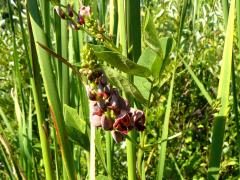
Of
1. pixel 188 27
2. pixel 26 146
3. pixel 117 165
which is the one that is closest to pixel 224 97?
pixel 26 146

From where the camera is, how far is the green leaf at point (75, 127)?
619 millimetres

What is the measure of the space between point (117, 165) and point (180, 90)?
449 mm

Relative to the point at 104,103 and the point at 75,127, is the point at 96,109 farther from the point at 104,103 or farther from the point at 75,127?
the point at 75,127

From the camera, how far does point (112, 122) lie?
0.49m

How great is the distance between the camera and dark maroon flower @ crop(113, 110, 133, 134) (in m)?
0.48

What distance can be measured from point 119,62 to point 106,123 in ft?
0.21

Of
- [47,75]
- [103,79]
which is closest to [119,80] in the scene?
[103,79]

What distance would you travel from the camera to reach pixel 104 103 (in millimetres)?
483

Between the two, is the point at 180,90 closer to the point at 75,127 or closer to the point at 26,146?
the point at 26,146

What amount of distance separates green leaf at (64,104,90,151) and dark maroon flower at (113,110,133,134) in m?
0.15

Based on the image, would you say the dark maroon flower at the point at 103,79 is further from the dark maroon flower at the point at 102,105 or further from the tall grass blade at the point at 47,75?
the tall grass blade at the point at 47,75

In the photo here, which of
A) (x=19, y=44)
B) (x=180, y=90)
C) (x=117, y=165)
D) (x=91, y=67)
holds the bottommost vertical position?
(x=117, y=165)

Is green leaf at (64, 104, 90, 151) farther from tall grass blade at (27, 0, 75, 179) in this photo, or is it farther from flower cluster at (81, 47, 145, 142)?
flower cluster at (81, 47, 145, 142)

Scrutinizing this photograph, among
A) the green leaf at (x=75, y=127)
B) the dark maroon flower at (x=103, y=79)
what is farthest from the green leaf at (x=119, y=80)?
the green leaf at (x=75, y=127)
